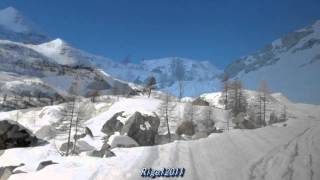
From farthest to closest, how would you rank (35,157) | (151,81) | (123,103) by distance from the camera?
(151,81) < (123,103) < (35,157)

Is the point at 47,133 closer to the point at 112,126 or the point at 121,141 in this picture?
the point at 112,126

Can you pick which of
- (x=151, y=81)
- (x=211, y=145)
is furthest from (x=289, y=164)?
(x=151, y=81)

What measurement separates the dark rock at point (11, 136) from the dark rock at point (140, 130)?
1590cm

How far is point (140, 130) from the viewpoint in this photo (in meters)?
70.7

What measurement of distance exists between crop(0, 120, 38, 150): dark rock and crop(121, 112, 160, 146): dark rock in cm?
1590

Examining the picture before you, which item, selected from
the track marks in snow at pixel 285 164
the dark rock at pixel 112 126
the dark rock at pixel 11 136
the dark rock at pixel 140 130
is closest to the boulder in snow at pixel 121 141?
the dark rock at pixel 140 130

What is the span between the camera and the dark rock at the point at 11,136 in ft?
206

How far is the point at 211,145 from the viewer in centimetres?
2666

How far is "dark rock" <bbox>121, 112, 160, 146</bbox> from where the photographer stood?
69.2 meters

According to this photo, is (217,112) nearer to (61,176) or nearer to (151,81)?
(151,81)

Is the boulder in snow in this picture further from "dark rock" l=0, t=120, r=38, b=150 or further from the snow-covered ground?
the snow-covered ground

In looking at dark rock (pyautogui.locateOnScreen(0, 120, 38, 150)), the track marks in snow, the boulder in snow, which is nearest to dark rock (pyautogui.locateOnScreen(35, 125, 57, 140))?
dark rock (pyautogui.locateOnScreen(0, 120, 38, 150))

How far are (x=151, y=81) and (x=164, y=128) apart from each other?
43.9m

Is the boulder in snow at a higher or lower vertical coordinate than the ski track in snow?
lower
